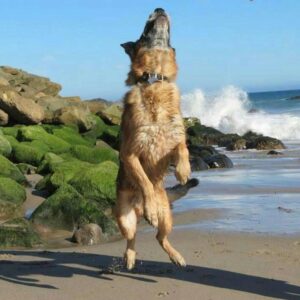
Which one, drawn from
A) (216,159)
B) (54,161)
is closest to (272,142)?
(216,159)

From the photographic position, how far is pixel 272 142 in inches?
949

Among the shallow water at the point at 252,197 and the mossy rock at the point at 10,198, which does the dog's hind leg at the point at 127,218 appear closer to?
the shallow water at the point at 252,197

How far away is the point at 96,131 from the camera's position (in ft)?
79.7

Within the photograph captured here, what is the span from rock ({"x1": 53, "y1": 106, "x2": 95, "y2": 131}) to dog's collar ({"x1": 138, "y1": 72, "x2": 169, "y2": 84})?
17677 millimetres

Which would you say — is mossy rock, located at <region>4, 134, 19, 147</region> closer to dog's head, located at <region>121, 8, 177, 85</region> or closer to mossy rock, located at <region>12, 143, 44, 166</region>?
mossy rock, located at <region>12, 143, 44, 166</region>

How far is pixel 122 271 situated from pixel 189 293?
3.10 feet

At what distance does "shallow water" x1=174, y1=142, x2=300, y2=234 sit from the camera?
852 centimetres

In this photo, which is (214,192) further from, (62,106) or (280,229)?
(62,106)

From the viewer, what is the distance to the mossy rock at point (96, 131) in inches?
916

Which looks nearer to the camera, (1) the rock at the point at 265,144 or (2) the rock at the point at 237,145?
(1) the rock at the point at 265,144


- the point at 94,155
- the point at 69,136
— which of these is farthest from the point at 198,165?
the point at 69,136

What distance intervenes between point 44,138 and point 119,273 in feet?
45.2

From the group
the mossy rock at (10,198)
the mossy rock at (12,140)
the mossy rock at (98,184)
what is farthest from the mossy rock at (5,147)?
the mossy rock at (98,184)

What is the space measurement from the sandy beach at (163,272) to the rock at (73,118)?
15931 mm
